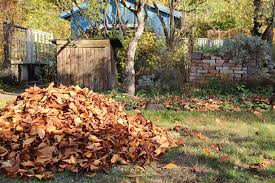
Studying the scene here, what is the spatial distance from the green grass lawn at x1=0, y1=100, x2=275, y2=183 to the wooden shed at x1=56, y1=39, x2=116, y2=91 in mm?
4621

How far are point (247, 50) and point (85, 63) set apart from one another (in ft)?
15.3

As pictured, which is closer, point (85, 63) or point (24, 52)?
point (85, 63)

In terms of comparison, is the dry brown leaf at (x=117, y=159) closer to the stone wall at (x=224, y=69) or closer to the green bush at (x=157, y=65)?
the green bush at (x=157, y=65)

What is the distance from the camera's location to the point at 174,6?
16328 millimetres

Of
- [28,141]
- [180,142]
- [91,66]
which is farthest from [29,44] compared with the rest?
[28,141]

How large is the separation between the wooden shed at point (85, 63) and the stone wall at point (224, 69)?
2.50 meters

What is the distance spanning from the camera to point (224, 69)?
12.4 meters

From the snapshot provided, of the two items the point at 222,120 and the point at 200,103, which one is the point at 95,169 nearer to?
the point at 222,120

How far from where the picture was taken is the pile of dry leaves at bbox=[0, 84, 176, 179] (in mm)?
4191

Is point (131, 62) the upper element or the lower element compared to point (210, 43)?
lower

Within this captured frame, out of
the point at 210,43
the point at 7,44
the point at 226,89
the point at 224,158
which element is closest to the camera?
the point at 224,158

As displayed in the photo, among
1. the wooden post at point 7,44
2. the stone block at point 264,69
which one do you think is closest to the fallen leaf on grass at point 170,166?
the stone block at point 264,69

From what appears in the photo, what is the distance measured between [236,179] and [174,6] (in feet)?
42.0

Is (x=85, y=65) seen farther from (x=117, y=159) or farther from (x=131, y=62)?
(x=117, y=159)
